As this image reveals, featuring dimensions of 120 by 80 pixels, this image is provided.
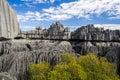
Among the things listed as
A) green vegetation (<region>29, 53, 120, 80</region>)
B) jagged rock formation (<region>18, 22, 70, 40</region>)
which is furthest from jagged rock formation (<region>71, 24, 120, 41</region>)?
green vegetation (<region>29, 53, 120, 80</region>)

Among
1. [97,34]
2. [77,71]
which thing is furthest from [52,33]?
[77,71]

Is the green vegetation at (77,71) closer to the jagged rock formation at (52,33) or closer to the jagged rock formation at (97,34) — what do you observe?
the jagged rock formation at (97,34)

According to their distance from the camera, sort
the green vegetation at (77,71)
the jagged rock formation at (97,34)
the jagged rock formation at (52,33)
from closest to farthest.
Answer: the green vegetation at (77,71) → the jagged rock formation at (97,34) → the jagged rock formation at (52,33)

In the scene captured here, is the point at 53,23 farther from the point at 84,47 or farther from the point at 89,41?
the point at 84,47

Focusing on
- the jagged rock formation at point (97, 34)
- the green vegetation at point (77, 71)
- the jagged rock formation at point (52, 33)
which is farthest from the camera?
the jagged rock formation at point (52, 33)

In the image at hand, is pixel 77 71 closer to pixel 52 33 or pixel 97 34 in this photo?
pixel 97 34

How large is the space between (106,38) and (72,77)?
58.5 metres

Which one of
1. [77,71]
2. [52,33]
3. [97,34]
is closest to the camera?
[77,71]

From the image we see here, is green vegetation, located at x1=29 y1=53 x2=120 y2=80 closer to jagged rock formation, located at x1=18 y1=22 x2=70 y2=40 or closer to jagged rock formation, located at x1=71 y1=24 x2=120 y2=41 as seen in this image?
jagged rock formation, located at x1=71 y1=24 x2=120 y2=41

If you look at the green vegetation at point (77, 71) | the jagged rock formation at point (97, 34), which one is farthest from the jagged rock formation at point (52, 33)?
the green vegetation at point (77, 71)

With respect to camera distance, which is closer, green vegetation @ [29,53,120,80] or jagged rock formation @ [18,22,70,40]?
green vegetation @ [29,53,120,80]

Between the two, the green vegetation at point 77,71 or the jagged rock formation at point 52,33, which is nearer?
the green vegetation at point 77,71

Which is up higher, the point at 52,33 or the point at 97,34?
the point at 52,33

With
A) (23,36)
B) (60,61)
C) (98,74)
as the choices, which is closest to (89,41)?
(23,36)
